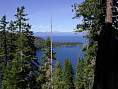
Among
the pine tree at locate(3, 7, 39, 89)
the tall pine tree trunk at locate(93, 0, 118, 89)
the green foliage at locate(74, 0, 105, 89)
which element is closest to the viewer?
the tall pine tree trunk at locate(93, 0, 118, 89)

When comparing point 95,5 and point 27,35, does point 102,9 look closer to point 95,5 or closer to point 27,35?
point 95,5

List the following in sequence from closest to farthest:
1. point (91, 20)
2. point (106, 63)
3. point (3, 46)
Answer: point (106, 63) → point (91, 20) → point (3, 46)

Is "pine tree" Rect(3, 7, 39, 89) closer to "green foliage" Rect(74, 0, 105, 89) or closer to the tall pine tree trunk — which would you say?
"green foliage" Rect(74, 0, 105, 89)

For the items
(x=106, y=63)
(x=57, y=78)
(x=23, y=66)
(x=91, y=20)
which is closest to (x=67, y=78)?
(x=57, y=78)

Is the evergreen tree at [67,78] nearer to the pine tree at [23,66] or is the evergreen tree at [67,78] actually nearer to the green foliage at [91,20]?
the pine tree at [23,66]

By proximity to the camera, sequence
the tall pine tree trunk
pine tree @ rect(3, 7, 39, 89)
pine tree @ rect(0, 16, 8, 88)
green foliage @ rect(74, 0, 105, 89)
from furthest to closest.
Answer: pine tree @ rect(0, 16, 8, 88), pine tree @ rect(3, 7, 39, 89), green foliage @ rect(74, 0, 105, 89), the tall pine tree trunk

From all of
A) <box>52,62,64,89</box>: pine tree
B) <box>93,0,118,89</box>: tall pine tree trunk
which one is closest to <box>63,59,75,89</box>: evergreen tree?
<box>52,62,64,89</box>: pine tree

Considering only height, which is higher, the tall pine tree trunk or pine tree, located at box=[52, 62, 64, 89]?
the tall pine tree trunk

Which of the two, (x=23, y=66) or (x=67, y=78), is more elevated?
(x=23, y=66)

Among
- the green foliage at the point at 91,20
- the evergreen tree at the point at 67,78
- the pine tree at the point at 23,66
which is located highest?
the green foliage at the point at 91,20

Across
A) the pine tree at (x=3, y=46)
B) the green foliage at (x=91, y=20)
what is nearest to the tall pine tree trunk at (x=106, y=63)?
the green foliage at (x=91, y=20)

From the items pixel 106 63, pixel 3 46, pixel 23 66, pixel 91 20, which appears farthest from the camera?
pixel 3 46

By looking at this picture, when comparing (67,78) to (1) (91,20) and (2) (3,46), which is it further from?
(1) (91,20)

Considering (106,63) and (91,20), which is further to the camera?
(91,20)
